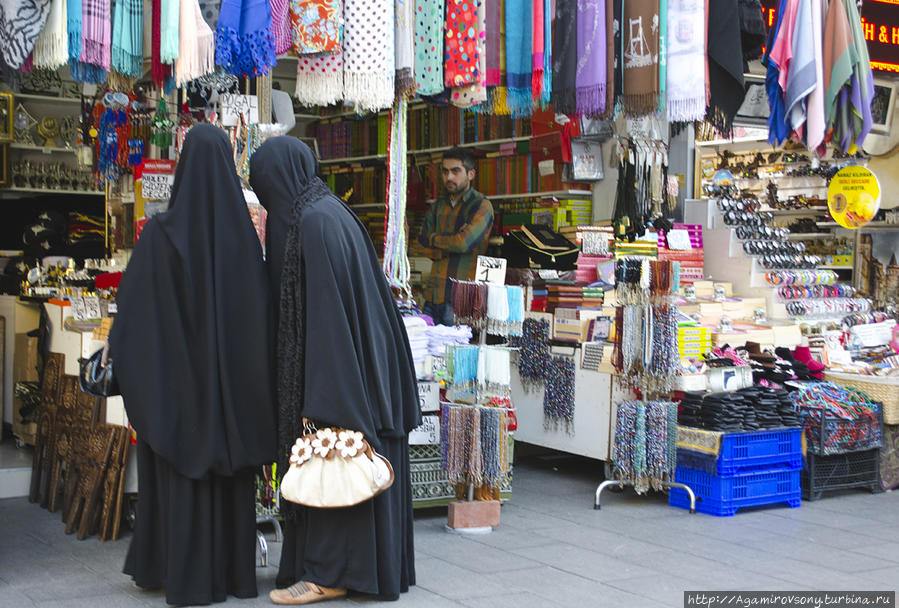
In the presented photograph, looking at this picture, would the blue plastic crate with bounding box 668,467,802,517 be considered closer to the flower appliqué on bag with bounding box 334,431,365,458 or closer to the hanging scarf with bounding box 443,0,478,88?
the hanging scarf with bounding box 443,0,478,88

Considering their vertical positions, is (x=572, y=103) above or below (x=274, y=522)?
above

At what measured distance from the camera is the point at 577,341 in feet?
21.2

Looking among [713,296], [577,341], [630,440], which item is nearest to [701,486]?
[630,440]

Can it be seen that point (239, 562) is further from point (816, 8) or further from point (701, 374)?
point (816, 8)

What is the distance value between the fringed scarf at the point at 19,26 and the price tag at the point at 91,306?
5.03ft

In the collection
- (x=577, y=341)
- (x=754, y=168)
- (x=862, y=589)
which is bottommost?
(x=862, y=589)

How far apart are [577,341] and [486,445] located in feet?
5.08

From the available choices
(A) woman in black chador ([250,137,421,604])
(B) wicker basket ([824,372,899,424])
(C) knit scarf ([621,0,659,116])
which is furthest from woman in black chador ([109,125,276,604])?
(B) wicker basket ([824,372,899,424])

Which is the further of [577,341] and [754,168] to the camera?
[754,168]

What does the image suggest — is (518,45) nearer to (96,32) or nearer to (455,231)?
(455,231)

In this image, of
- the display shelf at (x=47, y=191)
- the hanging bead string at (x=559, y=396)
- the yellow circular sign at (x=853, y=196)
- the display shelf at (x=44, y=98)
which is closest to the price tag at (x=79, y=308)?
the hanging bead string at (x=559, y=396)

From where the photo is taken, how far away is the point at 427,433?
17.8ft

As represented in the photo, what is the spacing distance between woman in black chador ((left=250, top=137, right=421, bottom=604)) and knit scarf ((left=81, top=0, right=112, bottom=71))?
1001 millimetres

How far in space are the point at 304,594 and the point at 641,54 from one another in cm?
327
